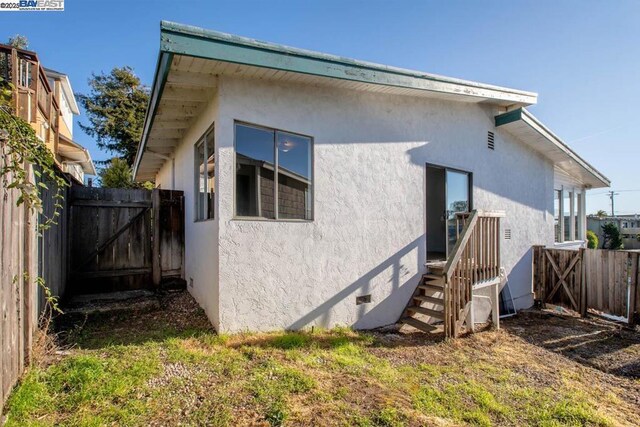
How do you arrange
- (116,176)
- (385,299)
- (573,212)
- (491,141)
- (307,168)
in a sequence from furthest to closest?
(116,176) < (573,212) < (491,141) < (385,299) < (307,168)

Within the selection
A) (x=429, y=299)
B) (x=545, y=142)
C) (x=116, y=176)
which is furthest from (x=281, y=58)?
(x=116, y=176)

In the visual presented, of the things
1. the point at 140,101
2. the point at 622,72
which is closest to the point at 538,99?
the point at 622,72

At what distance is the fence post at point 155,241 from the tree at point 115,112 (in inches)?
751

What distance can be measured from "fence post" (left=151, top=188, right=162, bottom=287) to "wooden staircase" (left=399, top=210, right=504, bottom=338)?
16.4 feet

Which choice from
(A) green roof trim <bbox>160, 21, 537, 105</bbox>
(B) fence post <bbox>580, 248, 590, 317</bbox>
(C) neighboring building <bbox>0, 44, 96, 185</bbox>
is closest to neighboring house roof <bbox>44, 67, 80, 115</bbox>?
(C) neighboring building <bbox>0, 44, 96, 185</bbox>

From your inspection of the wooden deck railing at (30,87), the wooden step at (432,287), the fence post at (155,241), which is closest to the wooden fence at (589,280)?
the wooden step at (432,287)

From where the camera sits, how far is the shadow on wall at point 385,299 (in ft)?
16.6

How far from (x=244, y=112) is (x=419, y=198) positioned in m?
3.64

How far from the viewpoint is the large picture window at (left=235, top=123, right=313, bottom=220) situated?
4.57 meters

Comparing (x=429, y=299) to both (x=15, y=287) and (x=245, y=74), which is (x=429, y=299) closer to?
(x=245, y=74)

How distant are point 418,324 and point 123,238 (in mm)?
6000

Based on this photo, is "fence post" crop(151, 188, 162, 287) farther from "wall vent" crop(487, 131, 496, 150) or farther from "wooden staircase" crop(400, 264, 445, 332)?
"wall vent" crop(487, 131, 496, 150)

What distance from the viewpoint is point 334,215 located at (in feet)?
17.1

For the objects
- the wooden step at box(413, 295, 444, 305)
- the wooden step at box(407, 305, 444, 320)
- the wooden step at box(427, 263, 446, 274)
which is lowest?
the wooden step at box(407, 305, 444, 320)
